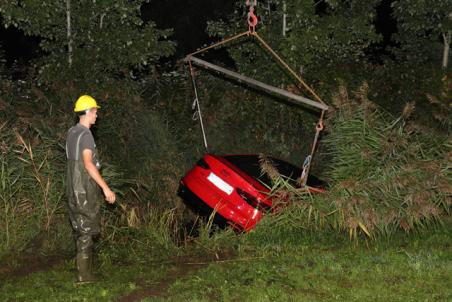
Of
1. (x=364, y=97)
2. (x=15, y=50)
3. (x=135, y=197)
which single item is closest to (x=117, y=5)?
(x=135, y=197)

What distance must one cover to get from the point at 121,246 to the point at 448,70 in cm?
779

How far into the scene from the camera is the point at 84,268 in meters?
6.89

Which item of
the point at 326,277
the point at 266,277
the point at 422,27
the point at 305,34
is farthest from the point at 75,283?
the point at 422,27

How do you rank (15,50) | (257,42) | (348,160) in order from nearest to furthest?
1. (348,160)
2. (257,42)
3. (15,50)

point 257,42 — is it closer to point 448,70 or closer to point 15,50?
point 448,70

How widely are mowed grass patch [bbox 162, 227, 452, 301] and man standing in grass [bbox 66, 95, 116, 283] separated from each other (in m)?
0.98

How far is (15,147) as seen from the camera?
853cm

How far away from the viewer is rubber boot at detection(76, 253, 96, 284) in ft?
22.5

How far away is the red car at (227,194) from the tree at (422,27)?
6431 millimetres

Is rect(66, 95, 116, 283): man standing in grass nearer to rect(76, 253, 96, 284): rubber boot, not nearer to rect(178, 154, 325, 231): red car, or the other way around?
rect(76, 253, 96, 284): rubber boot

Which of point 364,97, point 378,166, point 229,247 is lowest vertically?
point 229,247

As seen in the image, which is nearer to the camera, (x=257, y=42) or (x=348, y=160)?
(x=348, y=160)

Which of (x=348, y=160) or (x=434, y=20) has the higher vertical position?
(x=434, y=20)

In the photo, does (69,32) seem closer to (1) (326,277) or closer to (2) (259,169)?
(2) (259,169)
